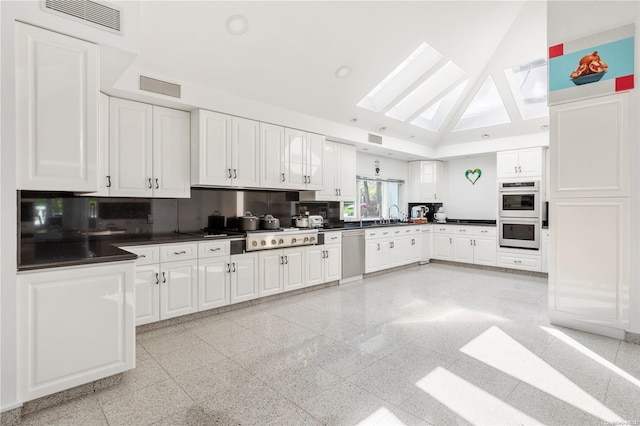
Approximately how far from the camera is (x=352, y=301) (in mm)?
4383

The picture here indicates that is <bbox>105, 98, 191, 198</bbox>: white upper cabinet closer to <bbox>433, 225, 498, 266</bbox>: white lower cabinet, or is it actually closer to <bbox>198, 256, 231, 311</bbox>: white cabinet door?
<bbox>198, 256, 231, 311</bbox>: white cabinet door

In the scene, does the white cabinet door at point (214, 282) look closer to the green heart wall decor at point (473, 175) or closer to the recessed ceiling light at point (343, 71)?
the recessed ceiling light at point (343, 71)

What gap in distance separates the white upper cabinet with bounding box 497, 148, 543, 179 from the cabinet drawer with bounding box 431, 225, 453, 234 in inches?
56.6

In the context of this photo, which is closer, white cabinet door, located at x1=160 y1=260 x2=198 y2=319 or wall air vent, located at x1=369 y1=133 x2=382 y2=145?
white cabinet door, located at x1=160 y1=260 x2=198 y2=319

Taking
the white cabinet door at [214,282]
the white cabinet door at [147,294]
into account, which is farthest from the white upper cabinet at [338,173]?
the white cabinet door at [147,294]

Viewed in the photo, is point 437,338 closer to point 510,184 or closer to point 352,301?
point 352,301

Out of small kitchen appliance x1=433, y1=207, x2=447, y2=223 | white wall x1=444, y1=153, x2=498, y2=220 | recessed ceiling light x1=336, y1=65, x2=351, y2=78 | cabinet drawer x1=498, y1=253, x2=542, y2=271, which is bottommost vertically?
cabinet drawer x1=498, y1=253, x2=542, y2=271

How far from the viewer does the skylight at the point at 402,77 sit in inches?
187

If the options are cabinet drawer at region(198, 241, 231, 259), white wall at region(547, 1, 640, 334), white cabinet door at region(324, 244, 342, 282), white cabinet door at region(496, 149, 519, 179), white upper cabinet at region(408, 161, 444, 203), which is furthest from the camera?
white upper cabinet at region(408, 161, 444, 203)

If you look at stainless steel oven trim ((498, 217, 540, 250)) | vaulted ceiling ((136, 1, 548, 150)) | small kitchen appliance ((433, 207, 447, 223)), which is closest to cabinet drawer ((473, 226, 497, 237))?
stainless steel oven trim ((498, 217, 540, 250))

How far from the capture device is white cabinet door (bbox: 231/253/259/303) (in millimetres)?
3939

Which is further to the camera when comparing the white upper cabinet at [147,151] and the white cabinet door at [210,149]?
the white cabinet door at [210,149]

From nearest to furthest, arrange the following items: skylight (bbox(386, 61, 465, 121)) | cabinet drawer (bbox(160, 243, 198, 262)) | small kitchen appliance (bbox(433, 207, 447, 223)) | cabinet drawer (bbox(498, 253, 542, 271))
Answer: cabinet drawer (bbox(160, 243, 198, 262)) < skylight (bbox(386, 61, 465, 121)) < cabinet drawer (bbox(498, 253, 542, 271)) < small kitchen appliance (bbox(433, 207, 447, 223))

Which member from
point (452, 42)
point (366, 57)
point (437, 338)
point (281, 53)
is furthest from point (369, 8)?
point (437, 338)
